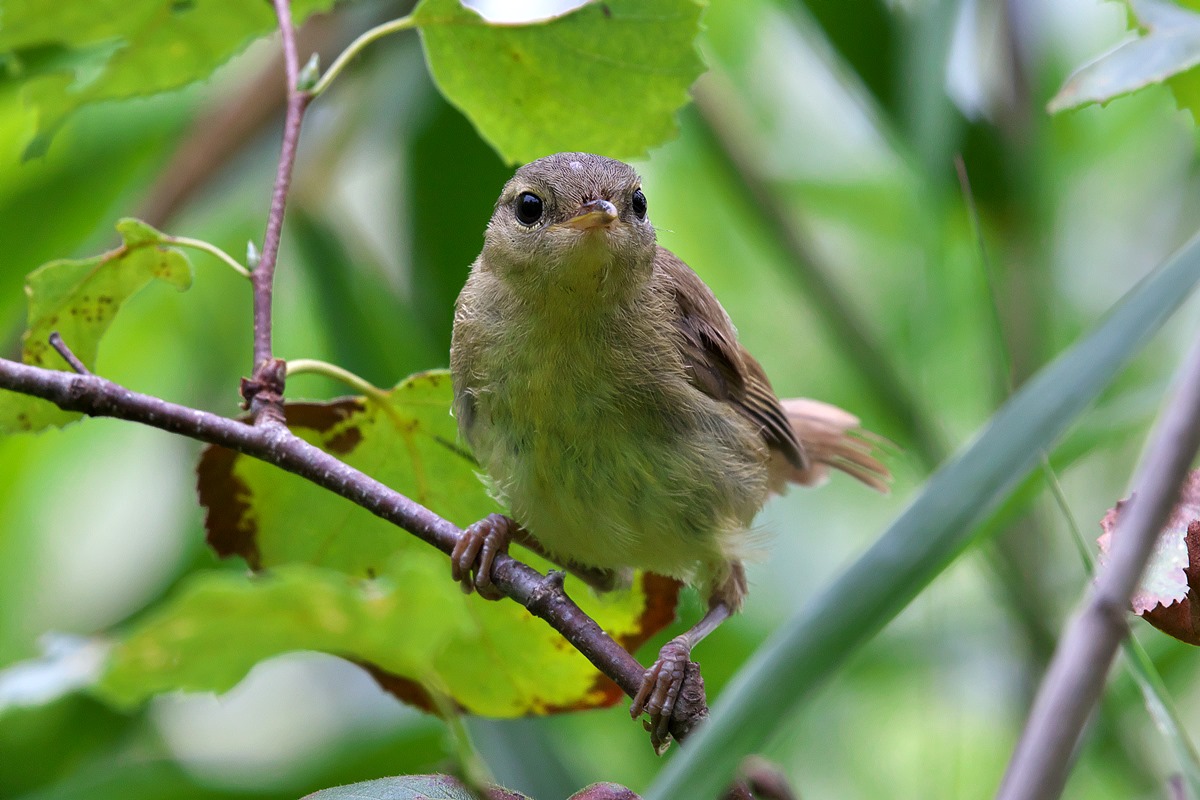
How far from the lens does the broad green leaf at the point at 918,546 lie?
1.13 m

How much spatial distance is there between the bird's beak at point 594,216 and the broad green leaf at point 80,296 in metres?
0.79

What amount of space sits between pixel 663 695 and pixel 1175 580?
1.09 meters

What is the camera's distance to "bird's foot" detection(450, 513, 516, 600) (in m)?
2.45

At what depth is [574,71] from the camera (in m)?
2.45

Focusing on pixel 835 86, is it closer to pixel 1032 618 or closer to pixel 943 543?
pixel 1032 618

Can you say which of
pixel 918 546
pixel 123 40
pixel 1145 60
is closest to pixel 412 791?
pixel 918 546

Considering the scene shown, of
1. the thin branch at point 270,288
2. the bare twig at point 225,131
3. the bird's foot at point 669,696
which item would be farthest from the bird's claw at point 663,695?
the bare twig at point 225,131

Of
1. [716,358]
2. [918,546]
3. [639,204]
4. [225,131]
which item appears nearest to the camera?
[918,546]

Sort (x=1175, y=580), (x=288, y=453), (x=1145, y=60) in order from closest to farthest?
(x=1175, y=580)
(x=1145, y=60)
(x=288, y=453)

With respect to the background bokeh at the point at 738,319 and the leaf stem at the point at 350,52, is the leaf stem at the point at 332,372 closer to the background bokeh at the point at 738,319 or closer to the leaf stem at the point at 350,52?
the leaf stem at the point at 350,52

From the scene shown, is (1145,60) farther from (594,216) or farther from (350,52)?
(350,52)

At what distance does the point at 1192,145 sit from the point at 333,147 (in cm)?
275

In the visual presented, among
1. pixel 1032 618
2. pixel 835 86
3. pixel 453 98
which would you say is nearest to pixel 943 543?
pixel 453 98

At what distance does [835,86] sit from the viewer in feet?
15.5
